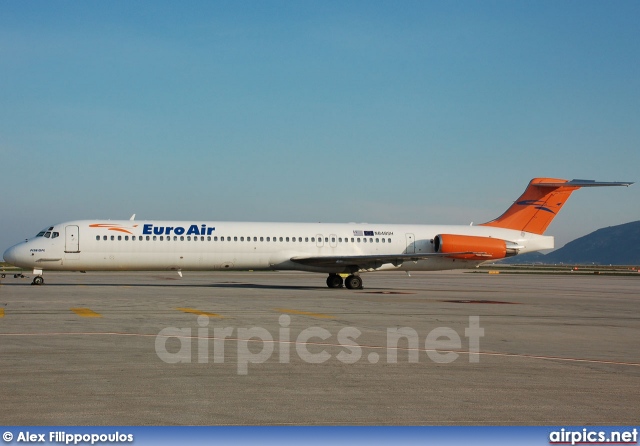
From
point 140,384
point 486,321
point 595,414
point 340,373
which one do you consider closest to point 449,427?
point 595,414

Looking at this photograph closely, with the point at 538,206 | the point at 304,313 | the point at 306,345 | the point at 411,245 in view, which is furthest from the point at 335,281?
the point at 306,345

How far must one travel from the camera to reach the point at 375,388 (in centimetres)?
830

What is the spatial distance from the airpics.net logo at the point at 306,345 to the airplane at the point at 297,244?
58.9 feet

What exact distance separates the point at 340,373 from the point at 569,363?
3.76 m

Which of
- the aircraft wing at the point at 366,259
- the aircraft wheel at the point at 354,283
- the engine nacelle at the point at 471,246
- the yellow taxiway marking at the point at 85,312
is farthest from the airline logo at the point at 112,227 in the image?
the engine nacelle at the point at 471,246

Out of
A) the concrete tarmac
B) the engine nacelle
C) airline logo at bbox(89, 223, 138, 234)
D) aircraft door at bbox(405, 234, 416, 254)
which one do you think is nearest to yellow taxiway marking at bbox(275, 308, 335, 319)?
the concrete tarmac

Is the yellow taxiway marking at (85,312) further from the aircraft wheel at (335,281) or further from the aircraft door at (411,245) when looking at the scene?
the aircraft door at (411,245)

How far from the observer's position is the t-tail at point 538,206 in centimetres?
3853

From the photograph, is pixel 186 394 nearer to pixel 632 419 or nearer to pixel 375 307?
pixel 632 419

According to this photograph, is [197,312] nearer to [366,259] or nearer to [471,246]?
[366,259]

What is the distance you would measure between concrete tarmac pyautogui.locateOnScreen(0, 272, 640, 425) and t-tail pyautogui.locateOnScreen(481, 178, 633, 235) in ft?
67.3

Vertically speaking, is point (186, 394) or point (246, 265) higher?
point (246, 265)

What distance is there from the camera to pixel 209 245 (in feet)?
108

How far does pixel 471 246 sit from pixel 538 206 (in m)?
5.67
